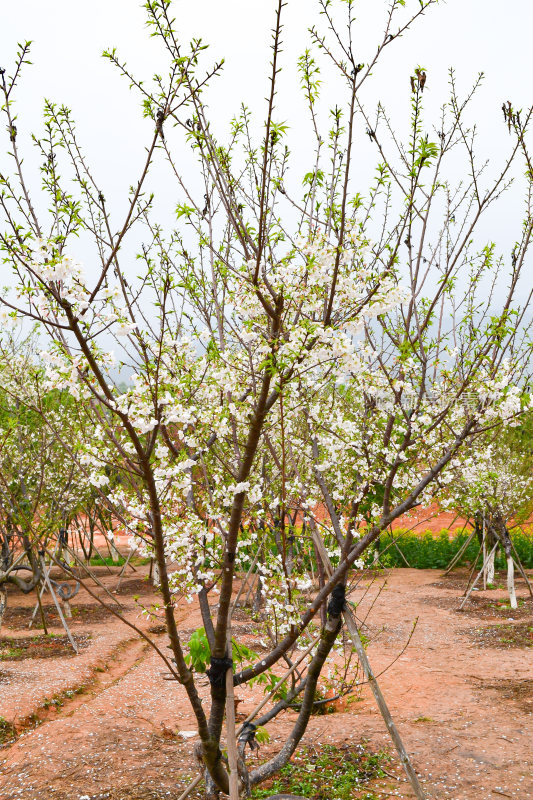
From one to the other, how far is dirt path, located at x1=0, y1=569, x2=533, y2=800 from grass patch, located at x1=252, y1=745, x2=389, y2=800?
0.65 ft

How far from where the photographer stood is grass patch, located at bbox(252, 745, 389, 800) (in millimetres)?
5629

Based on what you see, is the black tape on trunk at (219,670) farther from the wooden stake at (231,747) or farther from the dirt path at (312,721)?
the dirt path at (312,721)

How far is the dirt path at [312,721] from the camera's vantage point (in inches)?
231

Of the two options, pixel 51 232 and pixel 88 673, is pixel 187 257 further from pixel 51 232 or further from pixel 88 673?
pixel 88 673

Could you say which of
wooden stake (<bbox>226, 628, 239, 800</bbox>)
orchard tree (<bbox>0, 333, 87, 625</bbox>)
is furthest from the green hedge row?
wooden stake (<bbox>226, 628, 239, 800</bbox>)

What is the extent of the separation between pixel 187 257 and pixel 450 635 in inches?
429

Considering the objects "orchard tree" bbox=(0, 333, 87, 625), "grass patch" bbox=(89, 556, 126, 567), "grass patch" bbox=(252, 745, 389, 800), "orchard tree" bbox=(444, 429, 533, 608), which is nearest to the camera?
"grass patch" bbox=(252, 745, 389, 800)

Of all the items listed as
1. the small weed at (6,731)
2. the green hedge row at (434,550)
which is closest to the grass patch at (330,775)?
the small weed at (6,731)

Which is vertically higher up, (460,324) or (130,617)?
(460,324)

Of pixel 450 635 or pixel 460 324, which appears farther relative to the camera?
pixel 450 635

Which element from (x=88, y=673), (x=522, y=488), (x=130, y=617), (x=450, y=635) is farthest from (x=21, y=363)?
A: (x=522, y=488)

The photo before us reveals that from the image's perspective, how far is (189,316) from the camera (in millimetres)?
5746

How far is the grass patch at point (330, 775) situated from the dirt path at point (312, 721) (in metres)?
0.20

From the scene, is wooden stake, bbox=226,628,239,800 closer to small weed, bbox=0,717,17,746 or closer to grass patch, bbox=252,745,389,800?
grass patch, bbox=252,745,389,800
